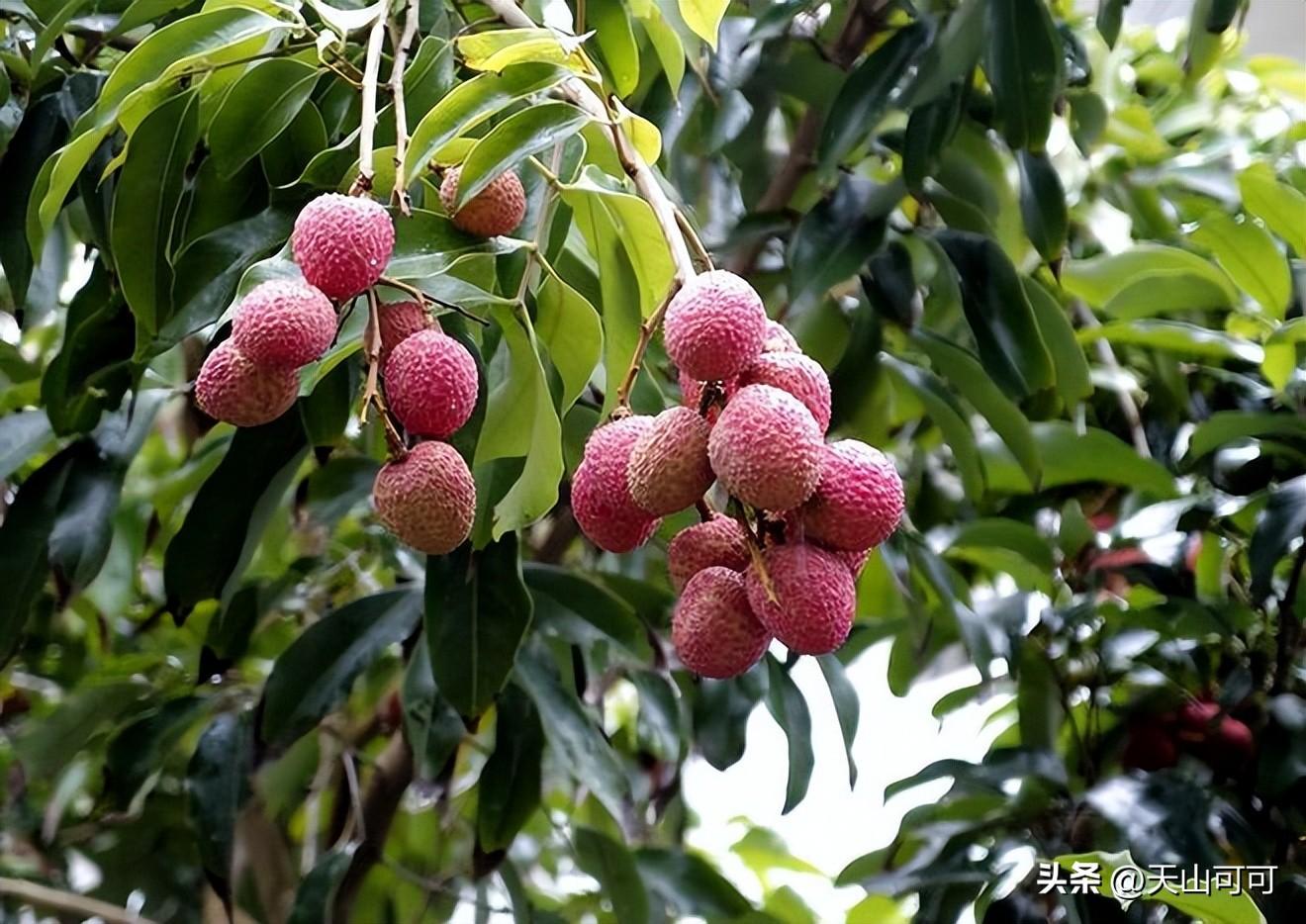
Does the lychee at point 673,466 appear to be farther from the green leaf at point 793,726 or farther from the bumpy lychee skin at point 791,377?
the green leaf at point 793,726

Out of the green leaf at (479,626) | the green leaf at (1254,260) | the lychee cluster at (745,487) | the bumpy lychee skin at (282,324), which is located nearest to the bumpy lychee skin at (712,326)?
the lychee cluster at (745,487)

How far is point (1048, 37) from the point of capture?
0.84 m

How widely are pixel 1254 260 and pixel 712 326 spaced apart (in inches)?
32.2

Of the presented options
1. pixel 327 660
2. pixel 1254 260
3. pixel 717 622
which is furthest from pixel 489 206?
pixel 1254 260

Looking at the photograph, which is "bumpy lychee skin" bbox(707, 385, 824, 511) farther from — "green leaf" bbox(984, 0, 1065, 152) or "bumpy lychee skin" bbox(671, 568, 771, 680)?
"green leaf" bbox(984, 0, 1065, 152)

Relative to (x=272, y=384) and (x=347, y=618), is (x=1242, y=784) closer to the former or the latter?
(x=347, y=618)

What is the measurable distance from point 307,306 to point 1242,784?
87 centimetres

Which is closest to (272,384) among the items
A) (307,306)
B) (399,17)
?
(307,306)

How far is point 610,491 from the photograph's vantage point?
43 centimetres

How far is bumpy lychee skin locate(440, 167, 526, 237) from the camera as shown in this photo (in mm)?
491

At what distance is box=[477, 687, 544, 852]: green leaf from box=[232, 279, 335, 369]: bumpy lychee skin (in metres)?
0.50

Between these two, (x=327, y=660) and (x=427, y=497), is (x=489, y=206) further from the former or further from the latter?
(x=327, y=660)


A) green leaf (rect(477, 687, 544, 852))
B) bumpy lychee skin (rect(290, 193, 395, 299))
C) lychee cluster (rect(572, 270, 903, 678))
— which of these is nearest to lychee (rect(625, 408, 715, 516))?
lychee cluster (rect(572, 270, 903, 678))

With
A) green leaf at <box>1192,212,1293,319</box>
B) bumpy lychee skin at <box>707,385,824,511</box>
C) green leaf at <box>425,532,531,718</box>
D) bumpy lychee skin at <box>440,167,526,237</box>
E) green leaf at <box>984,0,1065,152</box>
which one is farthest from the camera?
green leaf at <box>1192,212,1293,319</box>
